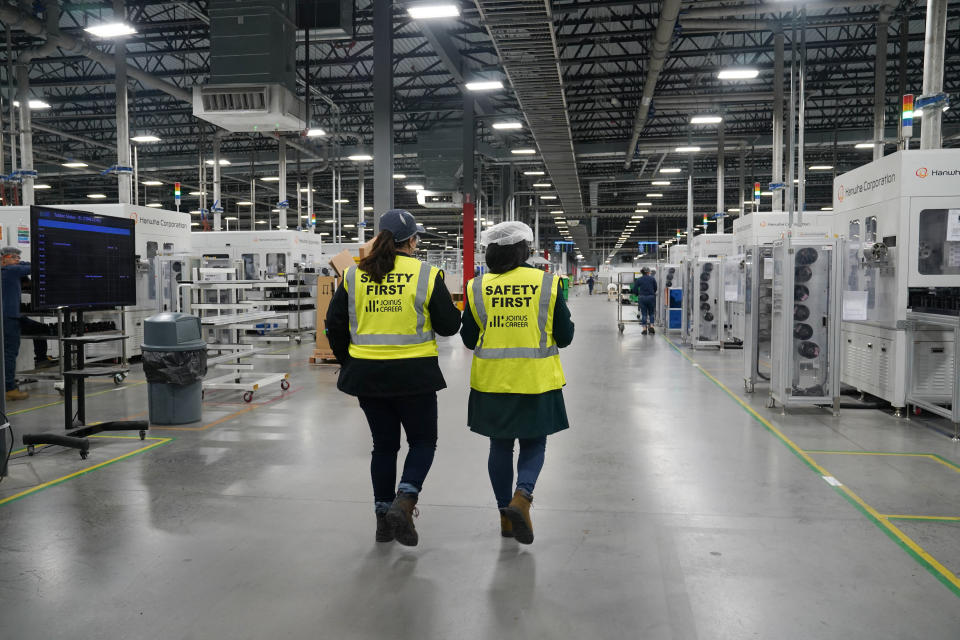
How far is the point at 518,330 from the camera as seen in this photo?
123 inches

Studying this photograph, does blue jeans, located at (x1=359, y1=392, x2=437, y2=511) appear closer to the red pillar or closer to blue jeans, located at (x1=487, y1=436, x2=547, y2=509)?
blue jeans, located at (x1=487, y1=436, x2=547, y2=509)

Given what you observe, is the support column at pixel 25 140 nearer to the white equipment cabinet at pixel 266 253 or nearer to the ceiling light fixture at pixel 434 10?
the white equipment cabinet at pixel 266 253

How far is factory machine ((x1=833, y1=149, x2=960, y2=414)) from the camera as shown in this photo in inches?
243

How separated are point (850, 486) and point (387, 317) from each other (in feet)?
11.0

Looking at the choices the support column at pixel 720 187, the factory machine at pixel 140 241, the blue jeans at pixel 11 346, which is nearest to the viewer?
the blue jeans at pixel 11 346

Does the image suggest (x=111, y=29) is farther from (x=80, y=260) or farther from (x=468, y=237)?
(x=468, y=237)

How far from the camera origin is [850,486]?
4344mm

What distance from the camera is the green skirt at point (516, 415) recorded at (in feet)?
10.3

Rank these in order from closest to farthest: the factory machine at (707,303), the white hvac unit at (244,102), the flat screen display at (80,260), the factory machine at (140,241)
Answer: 1. the flat screen display at (80,260)
2. the white hvac unit at (244,102)
3. the factory machine at (140,241)
4. the factory machine at (707,303)

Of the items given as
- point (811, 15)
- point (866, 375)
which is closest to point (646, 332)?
point (811, 15)

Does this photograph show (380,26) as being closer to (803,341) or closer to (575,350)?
(575,350)

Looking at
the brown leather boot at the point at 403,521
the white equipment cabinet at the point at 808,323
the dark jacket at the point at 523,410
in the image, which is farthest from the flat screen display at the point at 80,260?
the white equipment cabinet at the point at 808,323

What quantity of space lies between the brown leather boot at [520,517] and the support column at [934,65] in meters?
5.96

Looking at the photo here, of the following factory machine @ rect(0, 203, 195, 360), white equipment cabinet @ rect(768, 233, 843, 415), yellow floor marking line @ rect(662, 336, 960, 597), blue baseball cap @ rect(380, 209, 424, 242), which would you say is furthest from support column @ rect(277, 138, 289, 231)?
blue baseball cap @ rect(380, 209, 424, 242)
